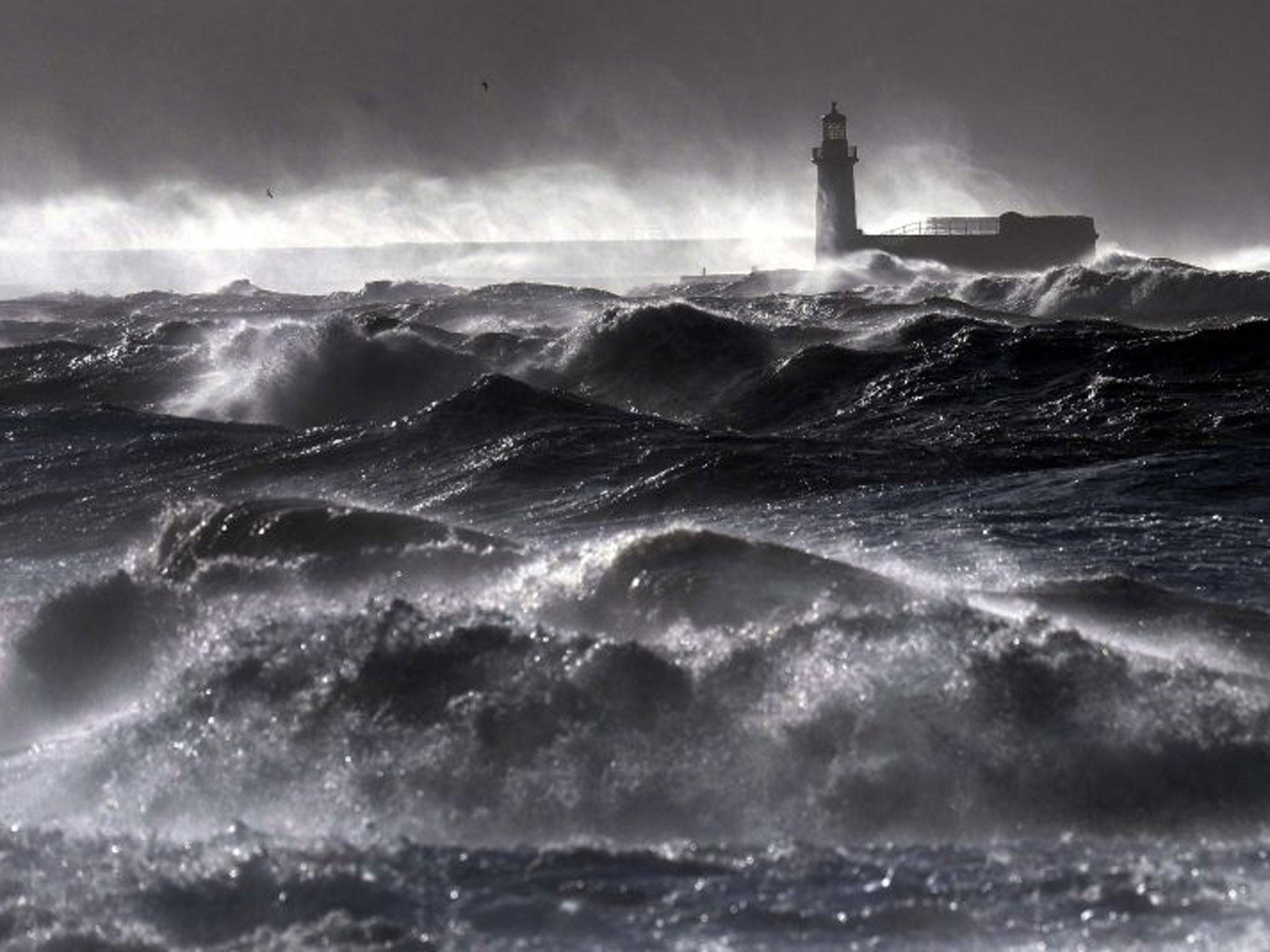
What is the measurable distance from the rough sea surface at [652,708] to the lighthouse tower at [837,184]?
4799 cm

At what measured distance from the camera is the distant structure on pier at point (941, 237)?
200ft

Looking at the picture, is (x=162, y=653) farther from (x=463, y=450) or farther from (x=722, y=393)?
(x=722, y=393)

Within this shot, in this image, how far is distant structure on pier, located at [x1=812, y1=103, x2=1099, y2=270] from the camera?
61.0 metres

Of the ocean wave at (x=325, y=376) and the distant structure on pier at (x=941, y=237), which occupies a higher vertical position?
the distant structure on pier at (x=941, y=237)

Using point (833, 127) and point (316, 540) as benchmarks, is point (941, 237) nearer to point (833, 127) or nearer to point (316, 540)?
point (833, 127)

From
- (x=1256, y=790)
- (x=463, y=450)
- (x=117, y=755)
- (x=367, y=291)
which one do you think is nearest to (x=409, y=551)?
(x=117, y=755)

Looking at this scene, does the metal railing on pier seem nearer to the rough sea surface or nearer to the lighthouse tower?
the lighthouse tower

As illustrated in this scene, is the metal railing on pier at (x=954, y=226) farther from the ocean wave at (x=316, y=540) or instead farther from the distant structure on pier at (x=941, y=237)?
the ocean wave at (x=316, y=540)

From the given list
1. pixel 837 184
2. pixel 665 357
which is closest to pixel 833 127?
pixel 837 184

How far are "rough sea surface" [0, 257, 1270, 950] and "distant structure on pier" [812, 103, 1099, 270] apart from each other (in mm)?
46330

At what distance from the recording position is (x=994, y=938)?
5.50m

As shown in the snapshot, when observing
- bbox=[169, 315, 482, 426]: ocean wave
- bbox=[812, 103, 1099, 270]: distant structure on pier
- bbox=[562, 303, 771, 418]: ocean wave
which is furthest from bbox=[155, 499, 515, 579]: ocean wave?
bbox=[812, 103, 1099, 270]: distant structure on pier

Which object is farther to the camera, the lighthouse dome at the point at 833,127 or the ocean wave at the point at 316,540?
the lighthouse dome at the point at 833,127

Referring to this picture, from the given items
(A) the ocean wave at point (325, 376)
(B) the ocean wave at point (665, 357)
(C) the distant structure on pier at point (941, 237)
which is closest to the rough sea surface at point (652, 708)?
(A) the ocean wave at point (325, 376)
